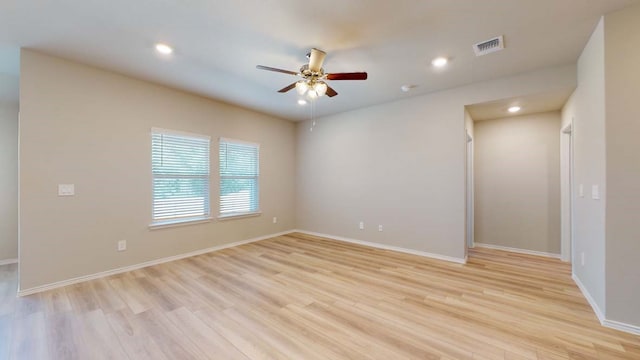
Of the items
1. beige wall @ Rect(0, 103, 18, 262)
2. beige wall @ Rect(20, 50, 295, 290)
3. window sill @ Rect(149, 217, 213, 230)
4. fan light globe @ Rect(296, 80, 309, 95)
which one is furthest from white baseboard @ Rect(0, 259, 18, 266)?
fan light globe @ Rect(296, 80, 309, 95)

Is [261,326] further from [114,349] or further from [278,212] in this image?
[278,212]

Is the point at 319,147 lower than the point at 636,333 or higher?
higher

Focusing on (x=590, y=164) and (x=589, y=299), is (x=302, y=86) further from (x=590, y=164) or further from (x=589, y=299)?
(x=589, y=299)

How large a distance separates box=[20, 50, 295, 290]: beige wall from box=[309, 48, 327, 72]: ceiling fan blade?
258 centimetres

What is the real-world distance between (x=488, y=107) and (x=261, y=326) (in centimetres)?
435

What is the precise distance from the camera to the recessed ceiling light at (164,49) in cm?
272

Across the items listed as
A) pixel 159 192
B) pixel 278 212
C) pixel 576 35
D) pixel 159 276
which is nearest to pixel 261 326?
pixel 159 276

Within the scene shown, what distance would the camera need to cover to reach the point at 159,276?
3.30m

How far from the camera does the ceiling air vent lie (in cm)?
260

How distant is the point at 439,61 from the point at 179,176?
4.17 metres

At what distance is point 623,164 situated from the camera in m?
2.12

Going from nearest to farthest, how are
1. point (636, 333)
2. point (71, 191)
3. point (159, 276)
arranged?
point (636, 333), point (71, 191), point (159, 276)

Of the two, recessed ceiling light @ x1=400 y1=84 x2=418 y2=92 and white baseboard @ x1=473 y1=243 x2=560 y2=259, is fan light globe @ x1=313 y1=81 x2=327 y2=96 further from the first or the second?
white baseboard @ x1=473 y1=243 x2=560 y2=259

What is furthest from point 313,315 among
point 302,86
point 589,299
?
point 589,299
